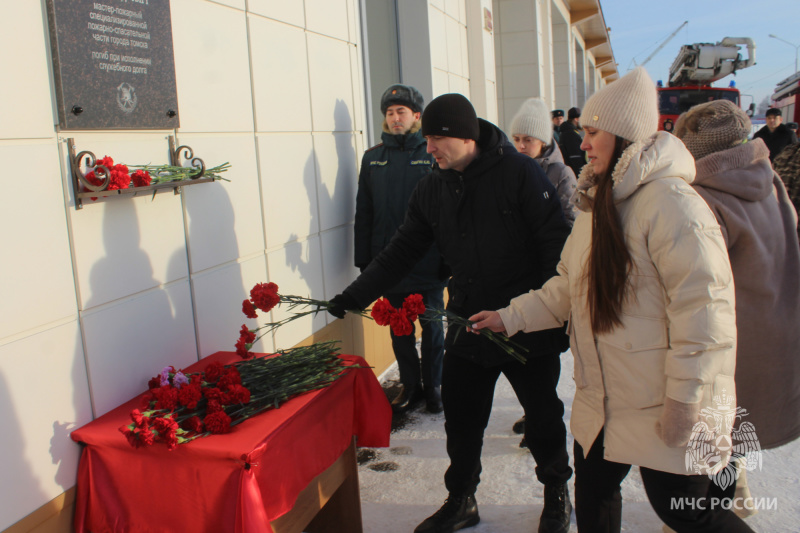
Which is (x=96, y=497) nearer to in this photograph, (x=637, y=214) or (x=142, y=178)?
(x=142, y=178)

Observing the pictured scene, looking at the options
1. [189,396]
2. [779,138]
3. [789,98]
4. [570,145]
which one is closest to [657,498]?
[189,396]

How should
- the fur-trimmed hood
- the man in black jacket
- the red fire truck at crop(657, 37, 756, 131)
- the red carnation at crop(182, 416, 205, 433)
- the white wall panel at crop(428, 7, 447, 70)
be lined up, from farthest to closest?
the red fire truck at crop(657, 37, 756, 131) < the white wall panel at crop(428, 7, 447, 70) < the man in black jacket < the red carnation at crop(182, 416, 205, 433) < the fur-trimmed hood

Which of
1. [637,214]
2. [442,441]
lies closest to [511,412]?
[442,441]

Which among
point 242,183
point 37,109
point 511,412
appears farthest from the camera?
point 511,412

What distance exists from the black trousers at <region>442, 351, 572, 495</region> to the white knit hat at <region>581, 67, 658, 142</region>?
3.01 feet

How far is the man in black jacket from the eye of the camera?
2.30 m

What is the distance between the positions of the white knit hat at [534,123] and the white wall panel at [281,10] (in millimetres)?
1213

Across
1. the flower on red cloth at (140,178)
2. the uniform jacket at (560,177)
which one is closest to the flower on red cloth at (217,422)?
the flower on red cloth at (140,178)

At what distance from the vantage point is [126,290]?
215 centimetres

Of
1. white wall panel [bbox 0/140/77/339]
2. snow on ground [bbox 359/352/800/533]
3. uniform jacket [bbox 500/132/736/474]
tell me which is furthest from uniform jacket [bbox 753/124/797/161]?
white wall panel [bbox 0/140/77/339]

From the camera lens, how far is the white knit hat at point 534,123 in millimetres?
3443

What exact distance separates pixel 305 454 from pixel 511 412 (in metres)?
1.84

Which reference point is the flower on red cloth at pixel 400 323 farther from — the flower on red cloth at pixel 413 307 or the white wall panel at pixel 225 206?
the white wall panel at pixel 225 206

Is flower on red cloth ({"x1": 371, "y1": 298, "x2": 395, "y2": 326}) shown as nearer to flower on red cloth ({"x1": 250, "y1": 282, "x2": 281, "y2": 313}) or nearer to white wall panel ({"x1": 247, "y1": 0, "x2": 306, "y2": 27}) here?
flower on red cloth ({"x1": 250, "y1": 282, "x2": 281, "y2": 313})
